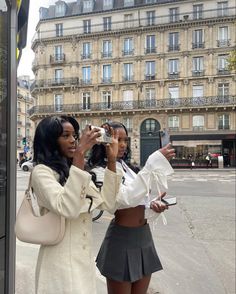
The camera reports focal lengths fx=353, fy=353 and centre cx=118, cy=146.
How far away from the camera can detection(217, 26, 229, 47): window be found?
3578 cm

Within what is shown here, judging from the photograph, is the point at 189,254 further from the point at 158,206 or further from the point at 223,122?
the point at 223,122

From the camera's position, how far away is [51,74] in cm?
4072

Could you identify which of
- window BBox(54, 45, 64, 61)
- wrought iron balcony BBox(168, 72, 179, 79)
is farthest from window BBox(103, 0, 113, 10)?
wrought iron balcony BBox(168, 72, 179, 79)

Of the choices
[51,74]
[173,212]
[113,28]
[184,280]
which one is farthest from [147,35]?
[184,280]

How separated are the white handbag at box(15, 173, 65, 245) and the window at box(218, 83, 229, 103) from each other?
3568 centimetres

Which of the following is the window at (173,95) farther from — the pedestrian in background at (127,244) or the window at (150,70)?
the pedestrian in background at (127,244)

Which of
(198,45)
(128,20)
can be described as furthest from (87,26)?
(198,45)

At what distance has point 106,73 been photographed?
128ft

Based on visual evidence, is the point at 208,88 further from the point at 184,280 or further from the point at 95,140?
the point at 95,140

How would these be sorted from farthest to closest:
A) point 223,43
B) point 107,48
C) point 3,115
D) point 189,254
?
point 107,48, point 223,43, point 189,254, point 3,115

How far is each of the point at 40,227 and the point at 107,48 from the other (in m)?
39.3

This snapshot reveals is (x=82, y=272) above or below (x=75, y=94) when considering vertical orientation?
below

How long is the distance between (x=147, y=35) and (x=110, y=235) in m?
38.2

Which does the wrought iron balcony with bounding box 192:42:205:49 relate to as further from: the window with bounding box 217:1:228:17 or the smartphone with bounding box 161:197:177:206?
the smartphone with bounding box 161:197:177:206
